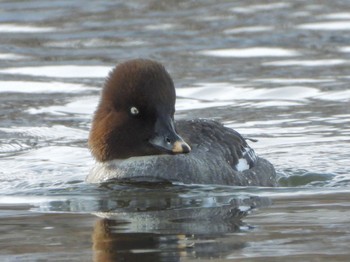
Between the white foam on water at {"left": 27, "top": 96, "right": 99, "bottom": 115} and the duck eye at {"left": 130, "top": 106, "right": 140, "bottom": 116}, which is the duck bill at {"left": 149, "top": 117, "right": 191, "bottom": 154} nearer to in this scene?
the duck eye at {"left": 130, "top": 106, "right": 140, "bottom": 116}

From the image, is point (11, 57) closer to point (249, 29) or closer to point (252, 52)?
point (252, 52)

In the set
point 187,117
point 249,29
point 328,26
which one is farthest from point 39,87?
point 328,26

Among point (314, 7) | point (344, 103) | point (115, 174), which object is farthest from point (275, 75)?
point (115, 174)

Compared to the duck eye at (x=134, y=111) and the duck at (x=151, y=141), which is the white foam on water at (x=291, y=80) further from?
the duck eye at (x=134, y=111)

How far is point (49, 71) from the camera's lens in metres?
15.8

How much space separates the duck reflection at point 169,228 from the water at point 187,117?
0.01 meters

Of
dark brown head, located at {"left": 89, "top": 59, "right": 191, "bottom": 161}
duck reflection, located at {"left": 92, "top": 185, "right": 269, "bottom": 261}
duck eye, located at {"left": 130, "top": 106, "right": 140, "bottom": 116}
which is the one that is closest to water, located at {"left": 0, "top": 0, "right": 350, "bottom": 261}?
duck reflection, located at {"left": 92, "top": 185, "right": 269, "bottom": 261}

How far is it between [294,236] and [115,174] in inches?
111

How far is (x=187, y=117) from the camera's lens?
13.8 metres

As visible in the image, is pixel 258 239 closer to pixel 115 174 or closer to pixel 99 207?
pixel 99 207

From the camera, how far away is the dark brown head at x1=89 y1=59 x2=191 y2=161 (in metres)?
9.75

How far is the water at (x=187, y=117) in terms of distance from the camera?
7.73 m

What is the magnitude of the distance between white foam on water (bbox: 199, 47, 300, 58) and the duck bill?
6805 mm

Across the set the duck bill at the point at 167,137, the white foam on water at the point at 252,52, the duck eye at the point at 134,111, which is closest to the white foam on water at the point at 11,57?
the white foam on water at the point at 252,52
